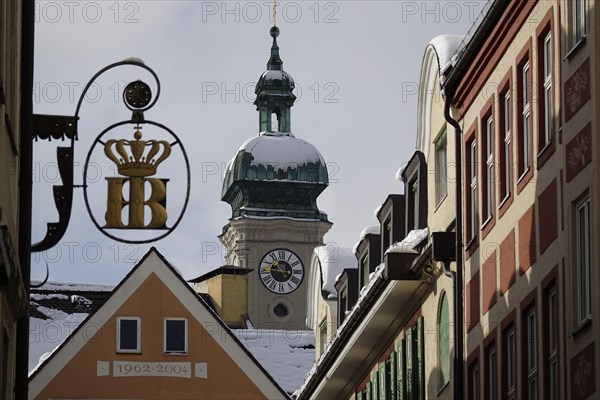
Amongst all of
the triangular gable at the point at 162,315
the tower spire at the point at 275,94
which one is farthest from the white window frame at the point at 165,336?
the tower spire at the point at 275,94

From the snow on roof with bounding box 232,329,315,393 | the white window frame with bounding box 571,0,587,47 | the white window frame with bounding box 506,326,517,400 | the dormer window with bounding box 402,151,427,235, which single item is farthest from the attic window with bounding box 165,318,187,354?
the white window frame with bounding box 571,0,587,47

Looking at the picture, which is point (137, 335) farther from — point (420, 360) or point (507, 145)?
point (507, 145)

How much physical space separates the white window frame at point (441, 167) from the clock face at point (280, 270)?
3884 inches

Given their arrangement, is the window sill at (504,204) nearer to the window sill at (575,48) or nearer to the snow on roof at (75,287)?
the window sill at (575,48)

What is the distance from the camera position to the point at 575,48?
77.9 feet

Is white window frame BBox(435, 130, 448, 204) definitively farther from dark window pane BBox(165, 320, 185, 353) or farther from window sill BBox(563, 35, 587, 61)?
dark window pane BBox(165, 320, 185, 353)

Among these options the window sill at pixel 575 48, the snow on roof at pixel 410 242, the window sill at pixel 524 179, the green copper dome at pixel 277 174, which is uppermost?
the green copper dome at pixel 277 174

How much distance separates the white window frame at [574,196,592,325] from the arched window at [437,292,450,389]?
31.2 feet

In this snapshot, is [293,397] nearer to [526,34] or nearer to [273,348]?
[273,348]

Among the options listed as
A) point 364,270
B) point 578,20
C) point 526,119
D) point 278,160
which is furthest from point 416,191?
point 278,160

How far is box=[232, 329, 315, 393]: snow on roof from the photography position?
59594 millimetres

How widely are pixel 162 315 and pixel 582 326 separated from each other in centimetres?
3273

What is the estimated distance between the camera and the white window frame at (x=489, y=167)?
29.7 metres

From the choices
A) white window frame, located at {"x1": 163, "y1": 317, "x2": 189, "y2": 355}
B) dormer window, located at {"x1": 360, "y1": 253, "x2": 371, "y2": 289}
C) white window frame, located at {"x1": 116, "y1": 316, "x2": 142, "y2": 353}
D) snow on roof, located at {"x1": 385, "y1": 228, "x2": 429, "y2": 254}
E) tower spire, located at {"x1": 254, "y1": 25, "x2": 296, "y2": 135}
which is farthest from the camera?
tower spire, located at {"x1": 254, "y1": 25, "x2": 296, "y2": 135}
